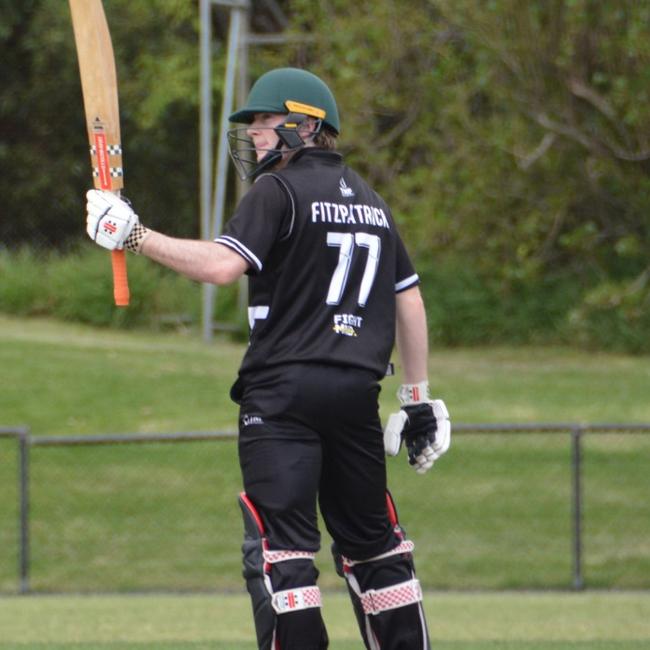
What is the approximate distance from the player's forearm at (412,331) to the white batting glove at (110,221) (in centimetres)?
105

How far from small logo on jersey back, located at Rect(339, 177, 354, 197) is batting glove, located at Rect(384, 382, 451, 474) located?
0.78m

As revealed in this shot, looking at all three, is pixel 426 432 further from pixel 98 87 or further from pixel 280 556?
pixel 98 87

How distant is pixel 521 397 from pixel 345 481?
835 centimetres

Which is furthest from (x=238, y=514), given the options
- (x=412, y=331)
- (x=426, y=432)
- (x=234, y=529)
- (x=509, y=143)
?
(x=509, y=143)

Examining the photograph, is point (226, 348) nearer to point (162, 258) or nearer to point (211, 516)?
point (211, 516)

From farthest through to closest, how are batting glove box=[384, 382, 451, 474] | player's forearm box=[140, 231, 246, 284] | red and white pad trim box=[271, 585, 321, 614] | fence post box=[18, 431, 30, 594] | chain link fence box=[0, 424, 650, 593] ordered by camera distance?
chain link fence box=[0, 424, 650, 593]
fence post box=[18, 431, 30, 594]
batting glove box=[384, 382, 451, 474]
red and white pad trim box=[271, 585, 321, 614]
player's forearm box=[140, 231, 246, 284]

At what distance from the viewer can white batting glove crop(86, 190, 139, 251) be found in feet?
14.5

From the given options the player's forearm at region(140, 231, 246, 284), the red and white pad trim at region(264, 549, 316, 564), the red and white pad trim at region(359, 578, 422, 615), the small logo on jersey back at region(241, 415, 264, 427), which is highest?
the player's forearm at region(140, 231, 246, 284)

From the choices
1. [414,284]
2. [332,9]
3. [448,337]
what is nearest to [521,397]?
[448,337]

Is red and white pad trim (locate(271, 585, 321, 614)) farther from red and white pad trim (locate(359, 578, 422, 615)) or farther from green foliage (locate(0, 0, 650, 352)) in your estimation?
green foliage (locate(0, 0, 650, 352))

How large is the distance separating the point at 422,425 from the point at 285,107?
48.4 inches

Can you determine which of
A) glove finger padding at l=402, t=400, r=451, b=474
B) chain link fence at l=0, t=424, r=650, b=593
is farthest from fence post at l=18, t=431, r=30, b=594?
glove finger padding at l=402, t=400, r=451, b=474

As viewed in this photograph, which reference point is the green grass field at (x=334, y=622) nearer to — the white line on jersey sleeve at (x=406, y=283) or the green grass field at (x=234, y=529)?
the green grass field at (x=234, y=529)

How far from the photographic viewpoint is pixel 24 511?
875cm
